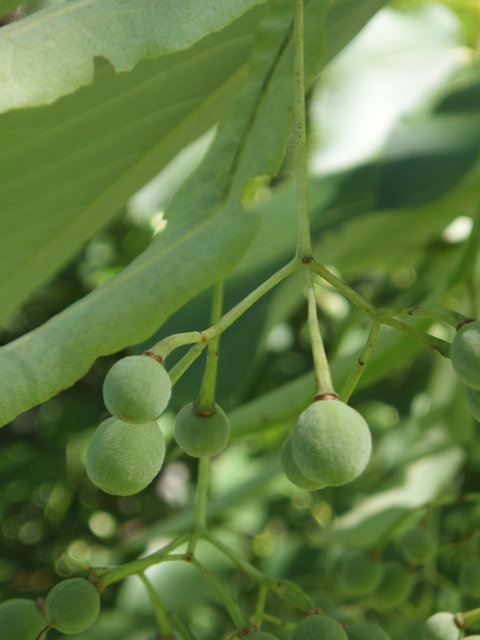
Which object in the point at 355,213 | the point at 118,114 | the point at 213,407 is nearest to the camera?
the point at 213,407

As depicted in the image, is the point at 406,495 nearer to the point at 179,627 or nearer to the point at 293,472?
the point at 179,627

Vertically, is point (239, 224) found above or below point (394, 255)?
above

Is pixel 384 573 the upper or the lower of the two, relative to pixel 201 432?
lower

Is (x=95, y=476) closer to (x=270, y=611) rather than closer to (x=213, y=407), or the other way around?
(x=213, y=407)

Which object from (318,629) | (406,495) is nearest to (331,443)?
(318,629)

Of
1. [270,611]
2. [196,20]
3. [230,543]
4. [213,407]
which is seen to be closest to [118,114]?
[196,20]

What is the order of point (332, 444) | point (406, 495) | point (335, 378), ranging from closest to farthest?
1. point (332, 444)
2. point (335, 378)
3. point (406, 495)

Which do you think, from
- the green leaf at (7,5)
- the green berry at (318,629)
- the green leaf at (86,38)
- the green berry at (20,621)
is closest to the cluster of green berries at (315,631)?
the green berry at (318,629)

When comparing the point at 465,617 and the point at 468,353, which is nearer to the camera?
the point at 468,353
